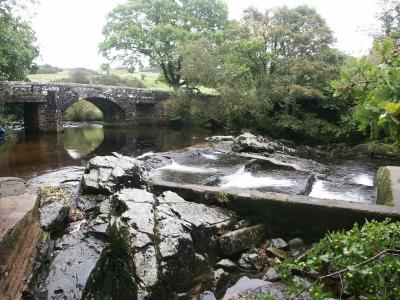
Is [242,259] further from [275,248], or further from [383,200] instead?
[383,200]

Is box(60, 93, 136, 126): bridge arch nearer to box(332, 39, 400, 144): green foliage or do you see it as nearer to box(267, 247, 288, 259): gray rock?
box(267, 247, 288, 259): gray rock

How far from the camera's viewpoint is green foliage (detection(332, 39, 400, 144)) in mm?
1791

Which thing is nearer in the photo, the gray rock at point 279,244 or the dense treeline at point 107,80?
the gray rock at point 279,244

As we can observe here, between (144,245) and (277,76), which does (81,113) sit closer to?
(277,76)

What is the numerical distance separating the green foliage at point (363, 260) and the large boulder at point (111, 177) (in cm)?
506

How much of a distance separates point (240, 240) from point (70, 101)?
1889 centimetres

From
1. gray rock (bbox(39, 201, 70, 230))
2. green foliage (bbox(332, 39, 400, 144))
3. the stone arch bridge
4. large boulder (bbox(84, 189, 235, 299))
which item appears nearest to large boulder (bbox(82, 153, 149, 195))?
gray rock (bbox(39, 201, 70, 230))

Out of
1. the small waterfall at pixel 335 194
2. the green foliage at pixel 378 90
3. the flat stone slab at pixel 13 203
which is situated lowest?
the small waterfall at pixel 335 194

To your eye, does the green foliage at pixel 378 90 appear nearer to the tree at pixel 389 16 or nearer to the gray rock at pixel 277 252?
the gray rock at pixel 277 252

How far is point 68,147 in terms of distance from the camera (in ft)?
51.9

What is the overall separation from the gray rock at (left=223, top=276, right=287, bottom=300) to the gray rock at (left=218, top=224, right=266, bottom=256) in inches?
22.2

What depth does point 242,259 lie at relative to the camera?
5.05m

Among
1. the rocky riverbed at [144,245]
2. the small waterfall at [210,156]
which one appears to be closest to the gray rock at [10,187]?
the rocky riverbed at [144,245]

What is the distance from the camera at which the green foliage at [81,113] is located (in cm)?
Result: 3016
